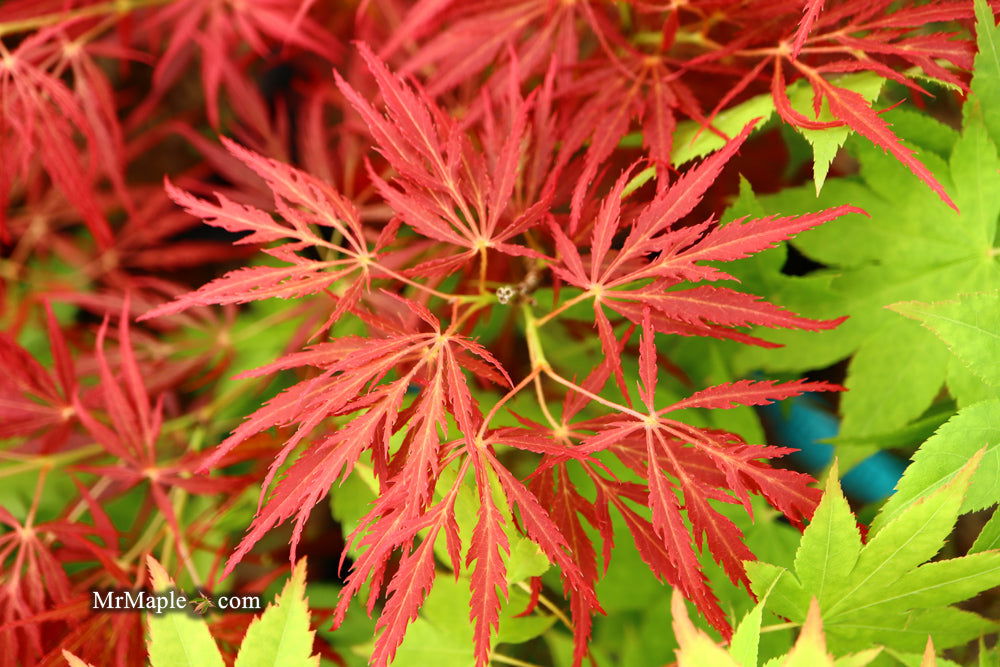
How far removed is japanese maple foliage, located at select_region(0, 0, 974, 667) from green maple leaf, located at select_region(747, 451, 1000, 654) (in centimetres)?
3

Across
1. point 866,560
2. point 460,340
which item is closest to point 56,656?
point 460,340

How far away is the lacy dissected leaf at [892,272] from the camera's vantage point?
676mm

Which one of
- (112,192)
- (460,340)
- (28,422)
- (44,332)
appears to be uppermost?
(112,192)

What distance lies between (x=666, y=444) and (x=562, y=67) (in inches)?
15.4

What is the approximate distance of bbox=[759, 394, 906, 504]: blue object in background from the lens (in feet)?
3.38

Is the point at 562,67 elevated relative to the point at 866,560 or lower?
elevated

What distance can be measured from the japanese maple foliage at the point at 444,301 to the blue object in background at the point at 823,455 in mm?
278

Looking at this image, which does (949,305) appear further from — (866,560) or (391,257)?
(391,257)

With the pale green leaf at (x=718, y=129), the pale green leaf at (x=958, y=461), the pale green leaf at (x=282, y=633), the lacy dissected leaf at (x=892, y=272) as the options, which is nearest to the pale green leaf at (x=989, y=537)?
the pale green leaf at (x=958, y=461)

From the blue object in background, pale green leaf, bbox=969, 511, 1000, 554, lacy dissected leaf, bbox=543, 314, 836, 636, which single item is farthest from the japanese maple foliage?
the blue object in background

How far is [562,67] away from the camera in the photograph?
27.8 inches

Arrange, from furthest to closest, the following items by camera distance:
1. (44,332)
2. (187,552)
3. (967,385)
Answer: (44,332)
(187,552)
(967,385)

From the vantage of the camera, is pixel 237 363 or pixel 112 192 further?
pixel 112 192

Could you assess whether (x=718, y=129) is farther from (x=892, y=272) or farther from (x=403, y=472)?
(x=403, y=472)
